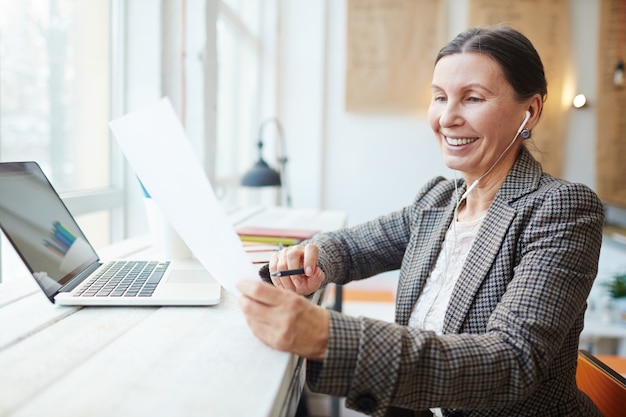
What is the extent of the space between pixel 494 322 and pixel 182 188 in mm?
496

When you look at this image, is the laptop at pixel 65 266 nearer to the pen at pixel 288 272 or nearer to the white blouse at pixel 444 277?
the pen at pixel 288 272

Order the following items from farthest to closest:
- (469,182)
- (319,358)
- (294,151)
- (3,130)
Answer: (294,151) < (3,130) < (469,182) < (319,358)

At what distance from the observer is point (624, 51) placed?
399 cm

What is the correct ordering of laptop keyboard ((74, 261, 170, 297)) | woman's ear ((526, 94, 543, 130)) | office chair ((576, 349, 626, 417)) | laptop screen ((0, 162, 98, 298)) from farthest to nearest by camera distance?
woman's ear ((526, 94, 543, 130)) → office chair ((576, 349, 626, 417)) → laptop keyboard ((74, 261, 170, 297)) → laptop screen ((0, 162, 98, 298))

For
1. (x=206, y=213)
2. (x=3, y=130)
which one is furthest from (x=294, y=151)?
(x=206, y=213)

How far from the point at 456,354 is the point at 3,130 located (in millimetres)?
1269

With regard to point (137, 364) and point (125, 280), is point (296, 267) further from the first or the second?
point (137, 364)

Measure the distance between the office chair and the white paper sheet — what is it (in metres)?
0.77

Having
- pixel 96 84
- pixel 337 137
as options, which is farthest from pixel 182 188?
pixel 337 137

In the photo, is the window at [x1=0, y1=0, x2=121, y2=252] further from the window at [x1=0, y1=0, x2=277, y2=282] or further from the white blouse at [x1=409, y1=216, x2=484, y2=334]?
the white blouse at [x1=409, y1=216, x2=484, y2=334]

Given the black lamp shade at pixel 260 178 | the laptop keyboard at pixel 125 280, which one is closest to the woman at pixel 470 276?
the laptop keyboard at pixel 125 280

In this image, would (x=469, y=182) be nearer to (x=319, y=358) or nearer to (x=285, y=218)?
(x=319, y=358)

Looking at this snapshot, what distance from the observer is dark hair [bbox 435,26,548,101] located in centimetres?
110

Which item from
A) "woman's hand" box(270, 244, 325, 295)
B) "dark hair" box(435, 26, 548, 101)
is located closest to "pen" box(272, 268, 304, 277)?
"woman's hand" box(270, 244, 325, 295)
